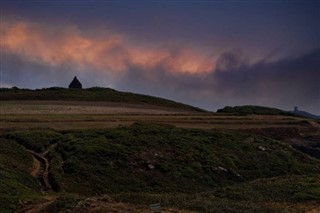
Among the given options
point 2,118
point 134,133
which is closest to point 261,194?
point 134,133

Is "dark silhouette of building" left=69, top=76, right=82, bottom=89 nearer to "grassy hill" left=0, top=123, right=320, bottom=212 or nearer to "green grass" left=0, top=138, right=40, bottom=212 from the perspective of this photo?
"grassy hill" left=0, top=123, right=320, bottom=212

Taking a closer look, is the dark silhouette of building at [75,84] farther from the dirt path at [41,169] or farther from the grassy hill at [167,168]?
the dirt path at [41,169]

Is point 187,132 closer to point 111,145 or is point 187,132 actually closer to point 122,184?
point 111,145

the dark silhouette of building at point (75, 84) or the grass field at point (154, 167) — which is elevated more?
the dark silhouette of building at point (75, 84)

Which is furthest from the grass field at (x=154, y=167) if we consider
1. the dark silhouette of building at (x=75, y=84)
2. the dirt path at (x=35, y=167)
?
the dark silhouette of building at (x=75, y=84)

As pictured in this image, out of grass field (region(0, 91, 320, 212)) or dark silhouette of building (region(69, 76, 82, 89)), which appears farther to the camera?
dark silhouette of building (region(69, 76, 82, 89))

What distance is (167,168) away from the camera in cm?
4369

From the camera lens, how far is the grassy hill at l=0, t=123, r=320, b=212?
31639 millimetres

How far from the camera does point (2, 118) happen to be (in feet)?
204

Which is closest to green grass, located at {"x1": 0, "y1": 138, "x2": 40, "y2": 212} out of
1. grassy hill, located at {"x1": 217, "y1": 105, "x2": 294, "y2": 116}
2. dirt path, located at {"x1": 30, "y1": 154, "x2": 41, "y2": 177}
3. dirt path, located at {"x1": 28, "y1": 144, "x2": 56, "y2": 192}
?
dirt path, located at {"x1": 30, "y1": 154, "x2": 41, "y2": 177}

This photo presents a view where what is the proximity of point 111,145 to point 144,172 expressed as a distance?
6086 mm

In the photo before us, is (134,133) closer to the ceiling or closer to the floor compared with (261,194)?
closer to the ceiling

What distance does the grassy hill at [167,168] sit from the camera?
3164 centimetres

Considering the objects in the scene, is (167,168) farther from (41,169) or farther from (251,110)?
(251,110)
